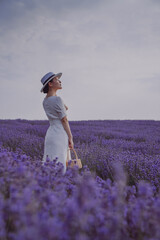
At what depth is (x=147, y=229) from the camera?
3.86ft

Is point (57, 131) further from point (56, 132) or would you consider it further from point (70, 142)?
point (70, 142)

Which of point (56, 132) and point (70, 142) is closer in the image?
point (56, 132)

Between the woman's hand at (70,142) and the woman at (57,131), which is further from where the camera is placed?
the woman's hand at (70,142)

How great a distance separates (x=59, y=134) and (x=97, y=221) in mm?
1918

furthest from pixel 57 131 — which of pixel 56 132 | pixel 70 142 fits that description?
pixel 70 142

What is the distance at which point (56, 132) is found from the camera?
3035 mm

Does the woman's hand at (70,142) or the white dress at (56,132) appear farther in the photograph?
the woman's hand at (70,142)

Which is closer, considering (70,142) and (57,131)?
(57,131)

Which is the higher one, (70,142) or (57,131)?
(57,131)

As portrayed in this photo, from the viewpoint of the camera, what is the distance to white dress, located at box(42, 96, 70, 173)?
2949 mm

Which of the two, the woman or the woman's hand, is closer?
the woman

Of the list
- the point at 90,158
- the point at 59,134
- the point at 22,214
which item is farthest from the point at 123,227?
the point at 90,158

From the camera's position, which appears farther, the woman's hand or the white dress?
the woman's hand

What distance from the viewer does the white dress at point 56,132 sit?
2.95m
